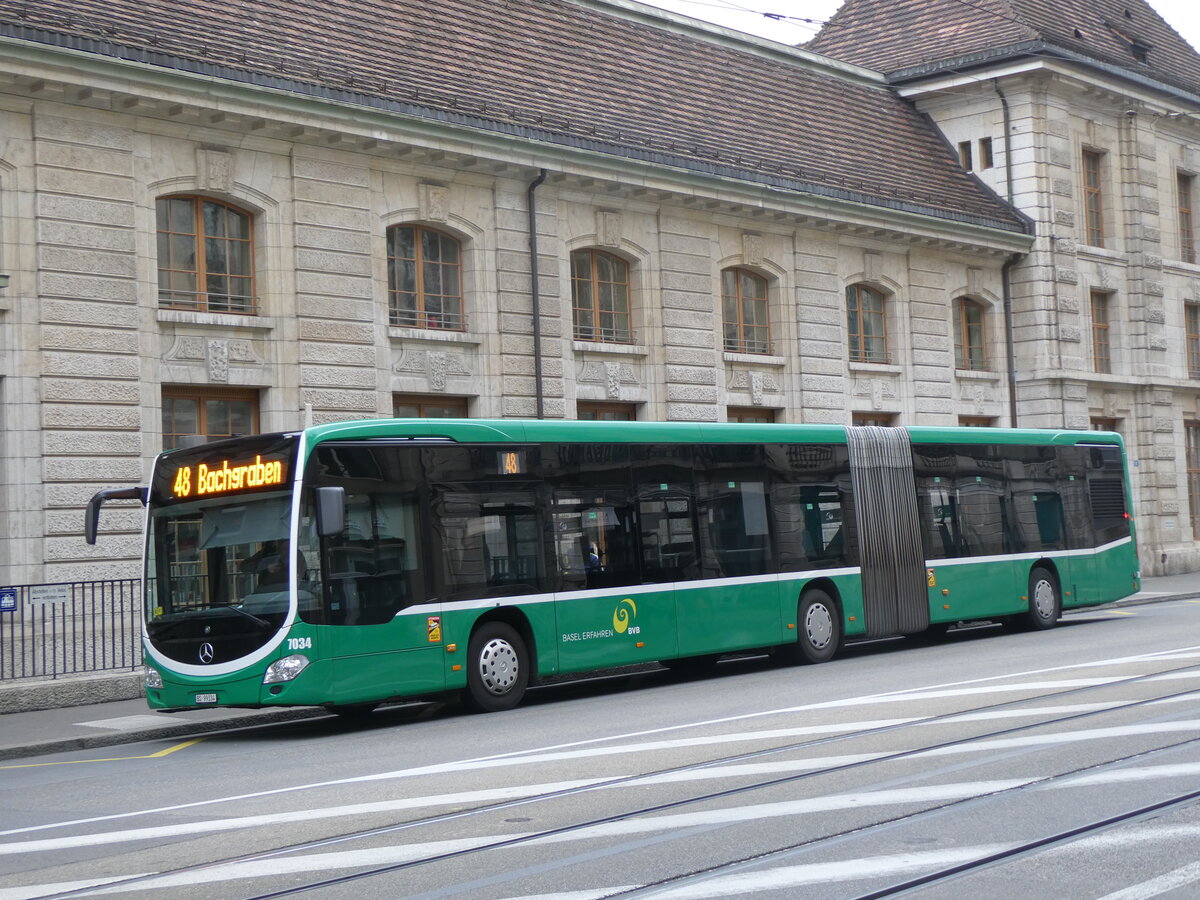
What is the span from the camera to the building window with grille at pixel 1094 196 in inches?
1505

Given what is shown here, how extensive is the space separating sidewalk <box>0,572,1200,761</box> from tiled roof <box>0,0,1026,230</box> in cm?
827

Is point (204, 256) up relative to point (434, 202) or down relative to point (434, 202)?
down

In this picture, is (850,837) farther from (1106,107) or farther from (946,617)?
(1106,107)

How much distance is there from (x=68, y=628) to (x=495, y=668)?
17.2ft

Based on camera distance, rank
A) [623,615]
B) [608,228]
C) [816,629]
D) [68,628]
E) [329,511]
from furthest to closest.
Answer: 1. [608,228]
2. [816,629]
3. [68,628]
4. [623,615]
5. [329,511]

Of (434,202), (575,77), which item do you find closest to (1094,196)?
(575,77)

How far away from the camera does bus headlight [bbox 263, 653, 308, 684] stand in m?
14.3

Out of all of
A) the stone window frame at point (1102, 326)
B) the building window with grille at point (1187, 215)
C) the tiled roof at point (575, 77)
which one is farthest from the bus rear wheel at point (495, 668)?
the building window with grille at point (1187, 215)

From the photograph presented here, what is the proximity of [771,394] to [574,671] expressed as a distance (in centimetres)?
1452

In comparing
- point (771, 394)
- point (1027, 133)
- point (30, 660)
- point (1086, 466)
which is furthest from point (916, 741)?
point (1027, 133)

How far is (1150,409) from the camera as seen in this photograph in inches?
1527

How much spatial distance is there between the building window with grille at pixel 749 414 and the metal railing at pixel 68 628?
542 inches

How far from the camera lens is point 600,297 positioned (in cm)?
2756

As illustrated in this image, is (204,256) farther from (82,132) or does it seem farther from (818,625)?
(818,625)
